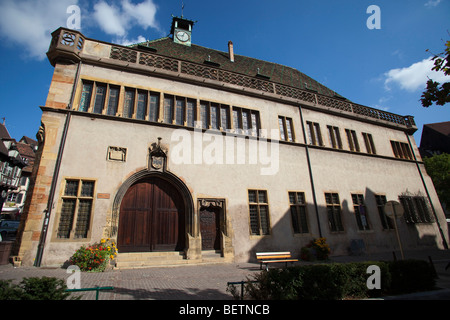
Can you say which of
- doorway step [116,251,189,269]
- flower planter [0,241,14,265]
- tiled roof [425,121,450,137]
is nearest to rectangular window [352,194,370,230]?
doorway step [116,251,189,269]

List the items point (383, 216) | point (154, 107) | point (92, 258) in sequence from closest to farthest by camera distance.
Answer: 1. point (92, 258)
2. point (154, 107)
3. point (383, 216)

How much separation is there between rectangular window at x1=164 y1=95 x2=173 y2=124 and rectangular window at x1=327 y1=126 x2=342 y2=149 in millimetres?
11318

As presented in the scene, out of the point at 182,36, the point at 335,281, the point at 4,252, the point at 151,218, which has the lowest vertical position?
the point at 335,281

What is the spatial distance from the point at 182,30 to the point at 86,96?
490 inches

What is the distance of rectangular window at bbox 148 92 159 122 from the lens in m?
11.9

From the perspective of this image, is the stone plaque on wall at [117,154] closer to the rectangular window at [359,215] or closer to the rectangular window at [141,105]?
the rectangular window at [141,105]

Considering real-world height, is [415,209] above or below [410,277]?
above

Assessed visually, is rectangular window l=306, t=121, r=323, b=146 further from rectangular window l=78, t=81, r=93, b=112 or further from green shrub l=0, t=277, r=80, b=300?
green shrub l=0, t=277, r=80, b=300

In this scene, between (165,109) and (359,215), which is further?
(359,215)

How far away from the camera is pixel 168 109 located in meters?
12.4

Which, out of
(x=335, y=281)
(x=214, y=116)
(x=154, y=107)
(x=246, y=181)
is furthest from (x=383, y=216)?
(x=154, y=107)

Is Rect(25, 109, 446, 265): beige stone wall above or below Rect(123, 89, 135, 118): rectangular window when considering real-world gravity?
below

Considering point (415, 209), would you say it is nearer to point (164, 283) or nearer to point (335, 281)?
point (335, 281)

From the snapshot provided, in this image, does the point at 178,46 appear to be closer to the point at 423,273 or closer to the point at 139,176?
the point at 139,176
